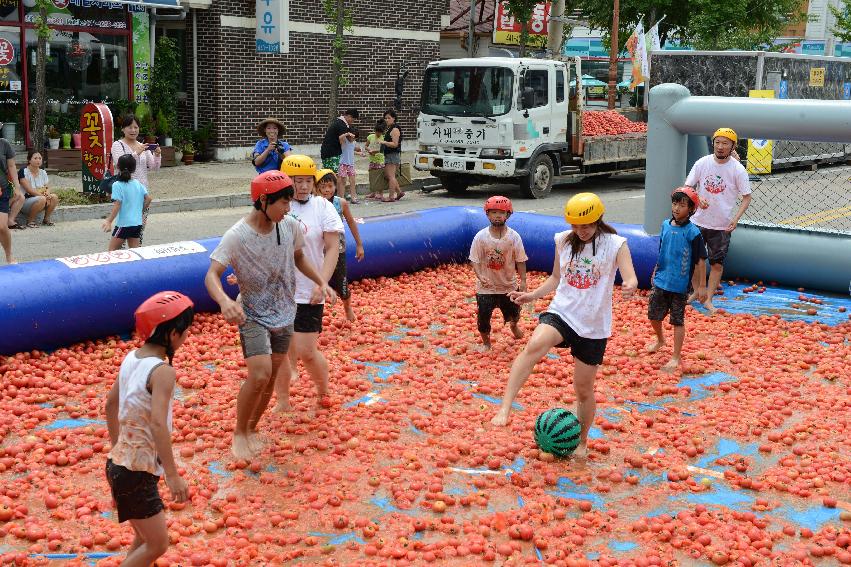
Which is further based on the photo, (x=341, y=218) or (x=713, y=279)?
(x=713, y=279)

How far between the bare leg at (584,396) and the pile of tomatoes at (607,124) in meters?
16.6

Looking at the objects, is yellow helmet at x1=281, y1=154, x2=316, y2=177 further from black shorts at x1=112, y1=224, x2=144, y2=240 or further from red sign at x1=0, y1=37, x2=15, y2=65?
red sign at x1=0, y1=37, x2=15, y2=65

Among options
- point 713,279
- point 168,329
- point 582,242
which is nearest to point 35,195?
point 713,279

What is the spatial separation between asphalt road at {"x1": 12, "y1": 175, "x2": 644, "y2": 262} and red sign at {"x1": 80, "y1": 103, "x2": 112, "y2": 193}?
59.6 inches

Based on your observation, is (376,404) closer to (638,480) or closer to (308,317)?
(308,317)

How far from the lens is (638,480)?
6969 mm

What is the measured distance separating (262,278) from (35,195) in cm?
1117

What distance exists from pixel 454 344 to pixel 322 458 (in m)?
3.20

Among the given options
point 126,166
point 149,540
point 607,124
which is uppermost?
point 607,124

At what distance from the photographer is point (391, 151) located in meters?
21.4

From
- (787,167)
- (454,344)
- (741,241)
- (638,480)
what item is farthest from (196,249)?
(787,167)

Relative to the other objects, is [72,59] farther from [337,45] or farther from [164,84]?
[337,45]

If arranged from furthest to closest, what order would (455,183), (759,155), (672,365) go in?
(759,155), (455,183), (672,365)

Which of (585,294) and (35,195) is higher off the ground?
(585,294)
